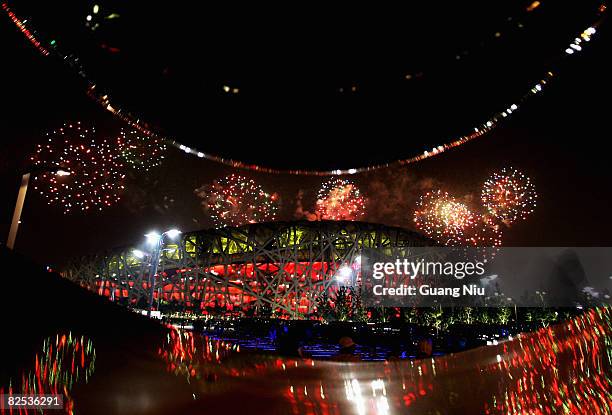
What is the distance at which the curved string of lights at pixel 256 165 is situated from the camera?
0.50 m

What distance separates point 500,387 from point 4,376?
36.8 inches

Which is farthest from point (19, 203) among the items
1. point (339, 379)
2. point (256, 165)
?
point (256, 165)

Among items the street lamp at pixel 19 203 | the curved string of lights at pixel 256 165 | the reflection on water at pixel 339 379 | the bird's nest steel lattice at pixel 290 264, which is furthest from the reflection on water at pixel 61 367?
the bird's nest steel lattice at pixel 290 264

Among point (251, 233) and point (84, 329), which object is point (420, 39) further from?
point (251, 233)

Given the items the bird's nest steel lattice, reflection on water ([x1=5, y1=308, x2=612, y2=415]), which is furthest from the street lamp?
the bird's nest steel lattice

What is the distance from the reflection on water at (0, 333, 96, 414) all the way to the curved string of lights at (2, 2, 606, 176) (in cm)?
36

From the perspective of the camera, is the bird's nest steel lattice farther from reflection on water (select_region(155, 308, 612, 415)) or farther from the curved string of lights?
the curved string of lights

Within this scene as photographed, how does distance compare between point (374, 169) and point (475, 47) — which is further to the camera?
point (374, 169)

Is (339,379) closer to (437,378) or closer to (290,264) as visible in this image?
(437,378)

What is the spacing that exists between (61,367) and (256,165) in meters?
0.45

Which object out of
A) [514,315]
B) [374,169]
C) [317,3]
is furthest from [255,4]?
[514,315]

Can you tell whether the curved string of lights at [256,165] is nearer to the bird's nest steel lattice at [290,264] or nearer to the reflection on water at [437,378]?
the reflection on water at [437,378]

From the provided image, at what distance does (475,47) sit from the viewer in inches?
20.0

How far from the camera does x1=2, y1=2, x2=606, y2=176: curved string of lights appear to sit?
50 centimetres
